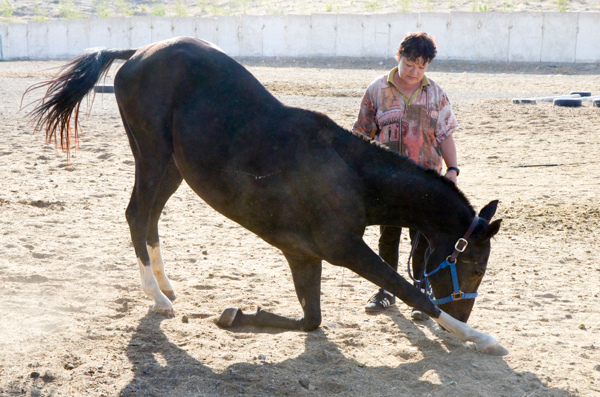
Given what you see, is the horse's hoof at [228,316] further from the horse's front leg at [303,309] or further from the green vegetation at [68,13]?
the green vegetation at [68,13]

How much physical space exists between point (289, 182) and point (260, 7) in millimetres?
50324

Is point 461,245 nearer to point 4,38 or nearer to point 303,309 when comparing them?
point 303,309

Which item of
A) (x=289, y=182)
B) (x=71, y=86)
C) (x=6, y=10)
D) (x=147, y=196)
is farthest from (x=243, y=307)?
(x=6, y=10)

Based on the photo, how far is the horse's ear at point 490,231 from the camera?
3316 mm

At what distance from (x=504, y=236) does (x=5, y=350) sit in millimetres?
4510

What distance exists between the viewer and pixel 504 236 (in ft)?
18.9

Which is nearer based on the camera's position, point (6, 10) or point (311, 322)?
point (311, 322)

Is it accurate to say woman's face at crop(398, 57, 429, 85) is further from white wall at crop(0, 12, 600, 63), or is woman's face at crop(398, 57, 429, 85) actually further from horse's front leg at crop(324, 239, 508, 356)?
white wall at crop(0, 12, 600, 63)

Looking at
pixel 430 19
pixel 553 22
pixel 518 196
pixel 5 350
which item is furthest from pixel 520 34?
pixel 5 350

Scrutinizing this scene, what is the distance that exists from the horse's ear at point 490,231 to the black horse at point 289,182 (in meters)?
0.01

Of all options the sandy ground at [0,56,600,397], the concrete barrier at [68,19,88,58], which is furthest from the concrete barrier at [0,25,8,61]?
the sandy ground at [0,56,600,397]

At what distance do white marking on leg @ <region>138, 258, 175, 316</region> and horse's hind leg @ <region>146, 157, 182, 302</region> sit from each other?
20 centimetres

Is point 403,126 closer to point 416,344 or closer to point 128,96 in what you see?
point 416,344

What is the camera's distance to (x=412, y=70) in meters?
3.88
